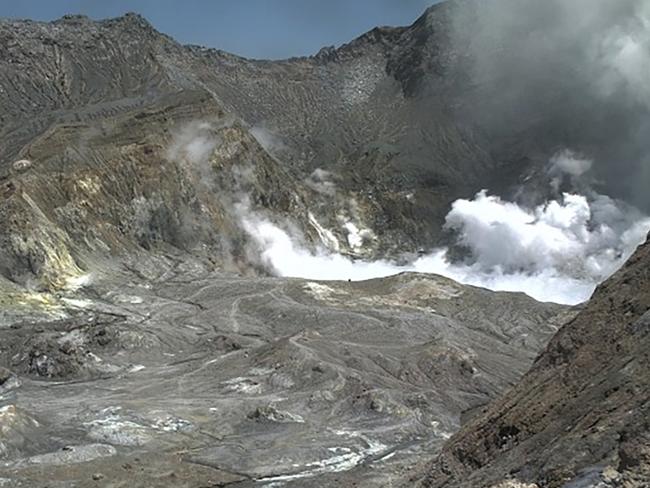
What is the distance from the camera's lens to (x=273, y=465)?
46312 mm

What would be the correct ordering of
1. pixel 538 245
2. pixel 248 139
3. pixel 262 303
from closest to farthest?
pixel 262 303 < pixel 248 139 < pixel 538 245

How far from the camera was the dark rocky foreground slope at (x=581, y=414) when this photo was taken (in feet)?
56.2

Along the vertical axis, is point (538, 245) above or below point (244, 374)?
above

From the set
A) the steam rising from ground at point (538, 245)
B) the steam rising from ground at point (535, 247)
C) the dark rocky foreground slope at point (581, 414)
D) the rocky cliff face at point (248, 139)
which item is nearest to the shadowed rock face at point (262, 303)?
the dark rocky foreground slope at point (581, 414)

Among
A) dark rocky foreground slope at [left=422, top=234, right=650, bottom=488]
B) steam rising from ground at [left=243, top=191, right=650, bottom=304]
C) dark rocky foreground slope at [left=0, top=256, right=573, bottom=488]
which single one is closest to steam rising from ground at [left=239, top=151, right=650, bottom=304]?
steam rising from ground at [left=243, top=191, right=650, bottom=304]

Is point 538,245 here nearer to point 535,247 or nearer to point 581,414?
point 535,247

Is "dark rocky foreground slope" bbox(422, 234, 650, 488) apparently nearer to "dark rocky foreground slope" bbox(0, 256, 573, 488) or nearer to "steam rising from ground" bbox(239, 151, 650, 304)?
"dark rocky foreground slope" bbox(0, 256, 573, 488)

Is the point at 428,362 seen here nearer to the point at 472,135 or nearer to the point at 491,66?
the point at 472,135

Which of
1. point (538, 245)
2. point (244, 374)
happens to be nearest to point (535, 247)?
point (538, 245)

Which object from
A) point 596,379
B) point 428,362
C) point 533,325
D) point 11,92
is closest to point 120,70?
point 11,92

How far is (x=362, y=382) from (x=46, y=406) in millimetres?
21815

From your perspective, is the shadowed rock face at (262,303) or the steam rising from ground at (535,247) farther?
the steam rising from ground at (535,247)

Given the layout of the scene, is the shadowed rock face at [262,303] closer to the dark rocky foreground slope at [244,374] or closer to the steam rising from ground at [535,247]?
the dark rocky foreground slope at [244,374]

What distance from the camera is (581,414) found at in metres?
20.2
